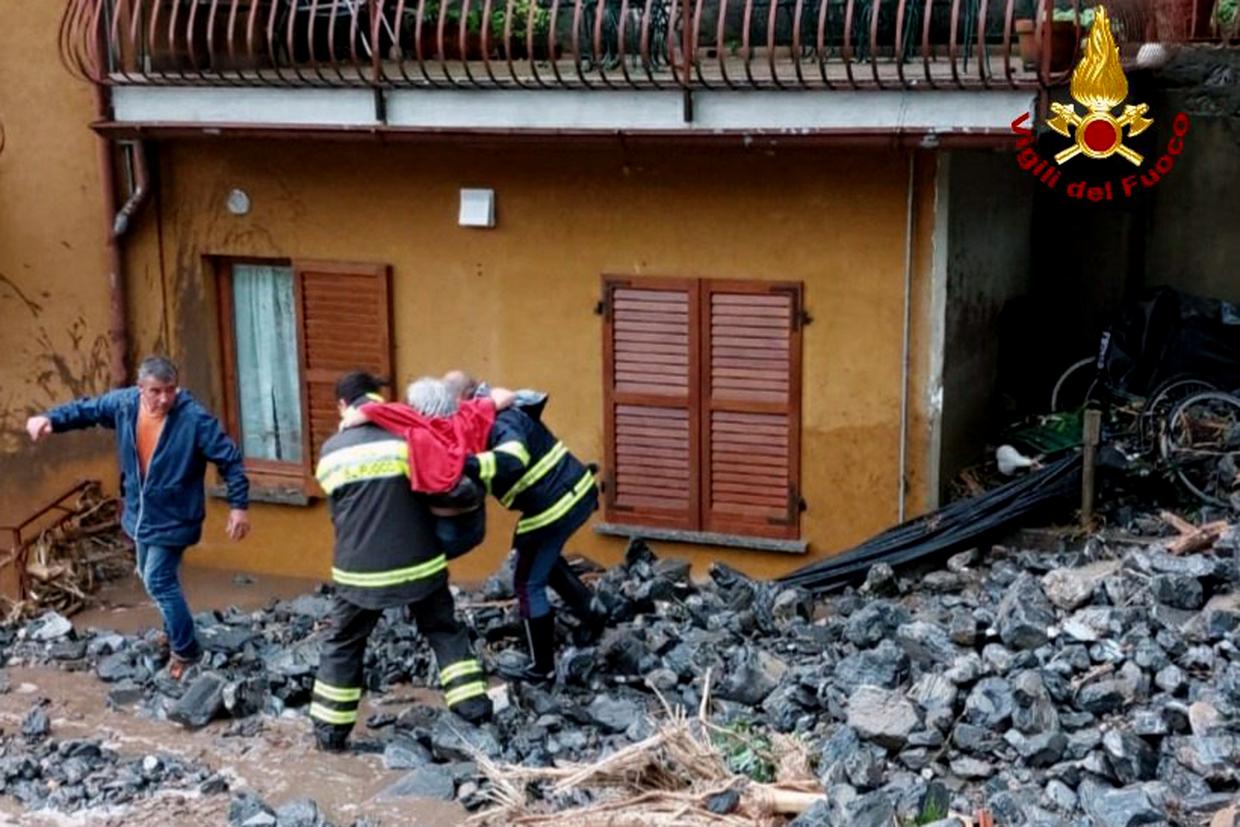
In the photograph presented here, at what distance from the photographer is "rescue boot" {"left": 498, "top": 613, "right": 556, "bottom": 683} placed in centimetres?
732

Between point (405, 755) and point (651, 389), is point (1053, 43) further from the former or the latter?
point (405, 755)

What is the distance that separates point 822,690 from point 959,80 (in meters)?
3.43

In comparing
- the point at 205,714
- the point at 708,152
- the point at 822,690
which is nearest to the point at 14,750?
the point at 205,714

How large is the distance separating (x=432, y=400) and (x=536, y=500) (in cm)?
69

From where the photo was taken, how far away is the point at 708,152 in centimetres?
904

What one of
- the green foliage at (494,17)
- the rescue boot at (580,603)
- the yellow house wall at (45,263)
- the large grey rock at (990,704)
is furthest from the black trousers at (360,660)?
the yellow house wall at (45,263)

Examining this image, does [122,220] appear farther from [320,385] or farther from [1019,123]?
[1019,123]

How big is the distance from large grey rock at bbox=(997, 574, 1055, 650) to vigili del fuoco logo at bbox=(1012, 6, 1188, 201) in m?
2.41

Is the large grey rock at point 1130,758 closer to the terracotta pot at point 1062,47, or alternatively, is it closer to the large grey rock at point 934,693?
the large grey rock at point 934,693

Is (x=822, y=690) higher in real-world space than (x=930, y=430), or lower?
lower

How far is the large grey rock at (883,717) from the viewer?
6.01m

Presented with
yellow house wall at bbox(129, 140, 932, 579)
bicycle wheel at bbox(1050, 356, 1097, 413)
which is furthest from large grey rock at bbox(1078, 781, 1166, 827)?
bicycle wheel at bbox(1050, 356, 1097, 413)

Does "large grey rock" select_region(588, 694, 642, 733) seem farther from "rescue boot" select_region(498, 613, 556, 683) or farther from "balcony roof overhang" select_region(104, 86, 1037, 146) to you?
"balcony roof overhang" select_region(104, 86, 1037, 146)

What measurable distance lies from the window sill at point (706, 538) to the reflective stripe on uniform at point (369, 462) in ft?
11.0
